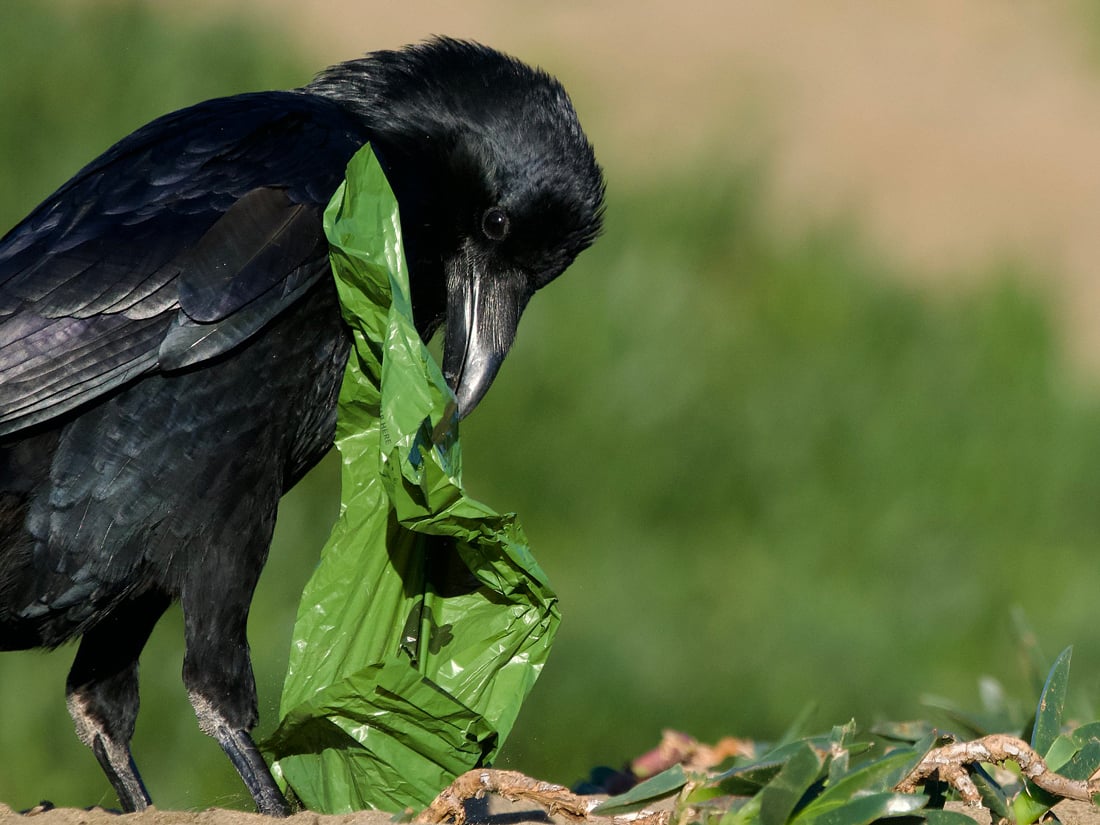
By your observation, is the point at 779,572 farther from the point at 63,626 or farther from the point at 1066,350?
the point at 63,626

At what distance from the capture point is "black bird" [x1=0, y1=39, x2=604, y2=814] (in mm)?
3529

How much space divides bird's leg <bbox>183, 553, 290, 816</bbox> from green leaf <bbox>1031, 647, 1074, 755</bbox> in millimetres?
1637

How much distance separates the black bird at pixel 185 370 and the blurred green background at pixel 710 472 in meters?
1.91

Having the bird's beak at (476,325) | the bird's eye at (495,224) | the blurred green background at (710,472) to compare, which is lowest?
the blurred green background at (710,472)

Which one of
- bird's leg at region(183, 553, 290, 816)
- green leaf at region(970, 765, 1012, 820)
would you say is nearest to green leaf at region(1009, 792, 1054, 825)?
green leaf at region(970, 765, 1012, 820)

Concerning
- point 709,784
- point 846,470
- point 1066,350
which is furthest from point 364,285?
point 1066,350

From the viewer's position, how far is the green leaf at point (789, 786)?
259 centimetres

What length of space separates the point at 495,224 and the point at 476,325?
0.27 metres

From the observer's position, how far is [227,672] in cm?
365

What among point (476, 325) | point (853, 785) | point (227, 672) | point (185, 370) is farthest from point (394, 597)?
point (853, 785)

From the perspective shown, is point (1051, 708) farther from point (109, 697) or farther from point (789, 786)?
point (109, 697)

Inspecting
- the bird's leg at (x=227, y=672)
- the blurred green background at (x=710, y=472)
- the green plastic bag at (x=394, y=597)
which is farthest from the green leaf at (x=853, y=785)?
the blurred green background at (x=710, y=472)

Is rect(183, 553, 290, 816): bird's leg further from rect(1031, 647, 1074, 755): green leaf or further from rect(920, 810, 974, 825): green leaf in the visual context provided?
rect(1031, 647, 1074, 755): green leaf

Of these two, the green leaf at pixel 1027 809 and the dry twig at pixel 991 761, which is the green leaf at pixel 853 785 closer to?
the dry twig at pixel 991 761
